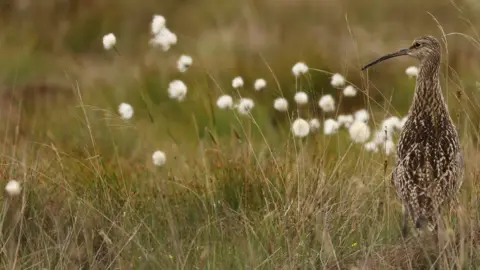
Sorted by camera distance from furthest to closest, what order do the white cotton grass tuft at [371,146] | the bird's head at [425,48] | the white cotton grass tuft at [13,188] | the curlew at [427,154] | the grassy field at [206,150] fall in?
the white cotton grass tuft at [371,146] → the bird's head at [425,48] → the curlew at [427,154] → the white cotton grass tuft at [13,188] → the grassy field at [206,150]

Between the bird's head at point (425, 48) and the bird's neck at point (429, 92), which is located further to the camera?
the bird's head at point (425, 48)

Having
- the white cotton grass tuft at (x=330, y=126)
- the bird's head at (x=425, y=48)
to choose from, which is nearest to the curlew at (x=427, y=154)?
the bird's head at (x=425, y=48)

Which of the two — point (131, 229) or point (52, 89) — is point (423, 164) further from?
point (52, 89)

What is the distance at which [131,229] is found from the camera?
203 inches

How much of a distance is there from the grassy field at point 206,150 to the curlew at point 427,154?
95mm

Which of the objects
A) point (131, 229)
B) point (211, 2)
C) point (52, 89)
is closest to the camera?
point (131, 229)

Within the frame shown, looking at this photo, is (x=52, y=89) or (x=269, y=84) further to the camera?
(x=52, y=89)

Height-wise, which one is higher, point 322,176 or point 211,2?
point 211,2

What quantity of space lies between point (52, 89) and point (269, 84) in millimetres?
2235

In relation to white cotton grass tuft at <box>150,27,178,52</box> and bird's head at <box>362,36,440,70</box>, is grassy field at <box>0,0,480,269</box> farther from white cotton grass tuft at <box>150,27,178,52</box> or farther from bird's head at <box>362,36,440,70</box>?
white cotton grass tuft at <box>150,27,178,52</box>

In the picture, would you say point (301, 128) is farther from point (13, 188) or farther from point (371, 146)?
point (13, 188)

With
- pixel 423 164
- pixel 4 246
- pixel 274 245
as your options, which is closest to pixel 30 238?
pixel 4 246

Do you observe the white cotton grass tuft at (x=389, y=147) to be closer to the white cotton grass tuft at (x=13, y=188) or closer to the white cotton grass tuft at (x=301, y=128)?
the white cotton grass tuft at (x=301, y=128)

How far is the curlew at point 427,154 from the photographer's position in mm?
5242
